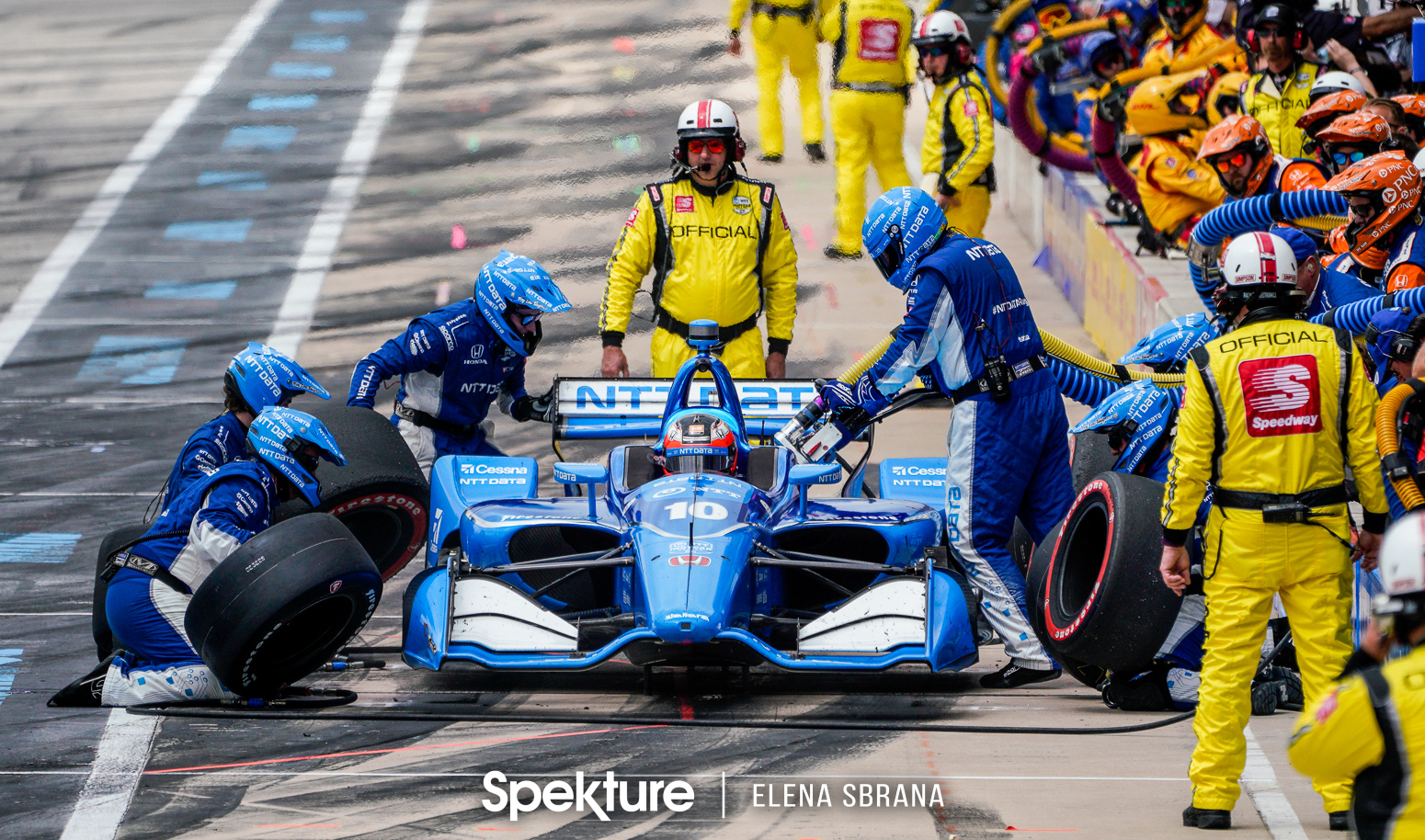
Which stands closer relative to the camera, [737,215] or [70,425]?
[737,215]

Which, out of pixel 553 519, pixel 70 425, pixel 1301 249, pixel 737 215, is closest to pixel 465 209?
pixel 70 425

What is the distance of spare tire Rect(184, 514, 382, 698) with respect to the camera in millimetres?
7281

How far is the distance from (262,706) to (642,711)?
1.59 metres

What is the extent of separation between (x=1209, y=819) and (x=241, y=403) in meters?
4.79

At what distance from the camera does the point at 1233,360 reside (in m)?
6.12

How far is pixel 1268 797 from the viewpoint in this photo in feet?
20.7

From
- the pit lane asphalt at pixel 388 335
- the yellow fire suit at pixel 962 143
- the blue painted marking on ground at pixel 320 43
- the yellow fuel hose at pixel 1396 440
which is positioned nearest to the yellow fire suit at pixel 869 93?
the pit lane asphalt at pixel 388 335

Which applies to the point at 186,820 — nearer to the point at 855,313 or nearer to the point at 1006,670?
the point at 1006,670

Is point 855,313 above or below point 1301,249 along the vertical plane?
below

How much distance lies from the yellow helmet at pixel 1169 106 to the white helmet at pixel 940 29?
1358 millimetres

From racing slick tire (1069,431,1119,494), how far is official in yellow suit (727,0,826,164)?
9.83 meters

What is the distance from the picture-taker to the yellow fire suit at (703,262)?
34.5 ft

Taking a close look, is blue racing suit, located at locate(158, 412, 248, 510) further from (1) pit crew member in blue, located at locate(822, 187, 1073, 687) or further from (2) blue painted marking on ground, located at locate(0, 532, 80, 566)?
(1) pit crew member in blue, located at locate(822, 187, 1073, 687)

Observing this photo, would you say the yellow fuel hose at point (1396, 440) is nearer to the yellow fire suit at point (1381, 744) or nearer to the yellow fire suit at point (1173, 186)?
the yellow fire suit at point (1381, 744)
